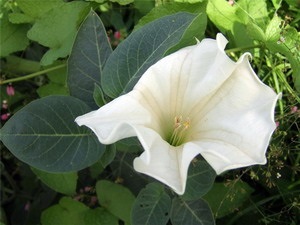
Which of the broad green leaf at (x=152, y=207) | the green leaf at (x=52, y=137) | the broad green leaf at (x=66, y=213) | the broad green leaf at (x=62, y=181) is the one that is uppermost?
the green leaf at (x=52, y=137)

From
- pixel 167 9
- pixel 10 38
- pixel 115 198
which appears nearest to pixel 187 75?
pixel 167 9

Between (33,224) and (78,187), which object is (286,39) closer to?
(78,187)

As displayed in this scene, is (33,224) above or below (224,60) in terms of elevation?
below

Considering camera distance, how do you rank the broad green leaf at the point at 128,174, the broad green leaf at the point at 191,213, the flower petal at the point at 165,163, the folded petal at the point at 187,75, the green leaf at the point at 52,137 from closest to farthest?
the flower petal at the point at 165,163 < the folded petal at the point at 187,75 < the green leaf at the point at 52,137 < the broad green leaf at the point at 191,213 < the broad green leaf at the point at 128,174

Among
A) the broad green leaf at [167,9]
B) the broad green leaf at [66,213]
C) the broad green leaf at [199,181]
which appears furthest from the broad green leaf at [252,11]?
the broad green leaf at [66,213]

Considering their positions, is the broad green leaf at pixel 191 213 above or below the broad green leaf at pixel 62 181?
above

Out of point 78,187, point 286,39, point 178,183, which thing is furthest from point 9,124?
point 286,39

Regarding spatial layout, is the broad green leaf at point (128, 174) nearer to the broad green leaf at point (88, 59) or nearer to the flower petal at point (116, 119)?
the broad green leaf at point (88, 59)

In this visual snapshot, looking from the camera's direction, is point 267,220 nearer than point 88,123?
No

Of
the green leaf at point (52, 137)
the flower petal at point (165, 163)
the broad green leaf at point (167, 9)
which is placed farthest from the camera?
the broad green leaf at point (167, 9)
